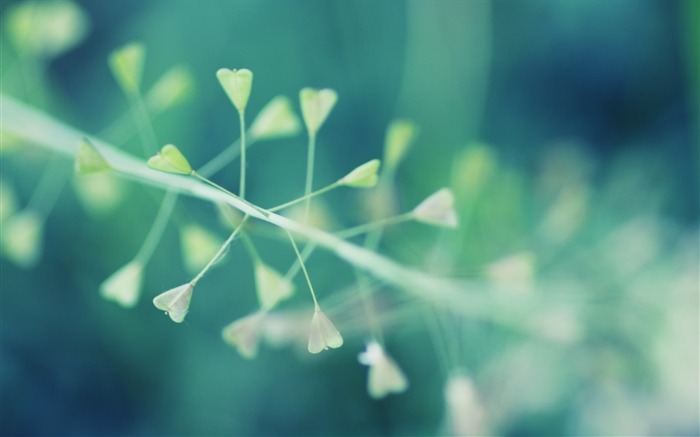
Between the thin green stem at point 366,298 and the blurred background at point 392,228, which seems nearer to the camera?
the thin green stem at point 366,298

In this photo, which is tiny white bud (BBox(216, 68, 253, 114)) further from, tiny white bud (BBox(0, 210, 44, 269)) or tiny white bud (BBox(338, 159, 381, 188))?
tiny white bud (BBox(0, 210, 44, 269))

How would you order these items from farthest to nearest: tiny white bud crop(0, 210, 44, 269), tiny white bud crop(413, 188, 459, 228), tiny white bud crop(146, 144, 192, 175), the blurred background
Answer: the blurred background → tiny white bud crop(0, 210, 44, 269) → tiny white bud crop(413, 188, 459, 228) → tiny white bud crop(146, 144, 192, 175)

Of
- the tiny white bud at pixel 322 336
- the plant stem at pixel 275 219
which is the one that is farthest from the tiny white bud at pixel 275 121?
the tiny white bud at pixel 322 336

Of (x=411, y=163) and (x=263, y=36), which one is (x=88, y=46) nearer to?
(x=263, y=36)

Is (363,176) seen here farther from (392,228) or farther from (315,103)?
(392,228)

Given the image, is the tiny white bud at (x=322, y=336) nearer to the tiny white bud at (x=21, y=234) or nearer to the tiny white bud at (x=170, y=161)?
the tiny white bud at (x=170, y=161)

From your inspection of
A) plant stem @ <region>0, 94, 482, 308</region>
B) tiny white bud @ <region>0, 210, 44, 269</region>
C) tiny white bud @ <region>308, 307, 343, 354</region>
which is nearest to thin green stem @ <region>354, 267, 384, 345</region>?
plant stem @ <region>0, 94, 482, 308</region>

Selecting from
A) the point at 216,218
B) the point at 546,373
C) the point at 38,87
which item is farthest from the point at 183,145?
the point at 546,373

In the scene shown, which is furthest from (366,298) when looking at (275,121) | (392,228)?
(275,121)
